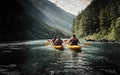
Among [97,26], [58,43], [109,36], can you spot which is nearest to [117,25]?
[109,36]

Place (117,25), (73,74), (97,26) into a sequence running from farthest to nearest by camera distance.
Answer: (97,26), (117,25), (73,74)

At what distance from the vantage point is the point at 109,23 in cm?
13500

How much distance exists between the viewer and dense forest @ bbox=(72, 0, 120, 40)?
410ft

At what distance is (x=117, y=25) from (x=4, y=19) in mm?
96622

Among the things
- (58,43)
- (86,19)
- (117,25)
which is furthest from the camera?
(86,19)

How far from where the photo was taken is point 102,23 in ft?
456

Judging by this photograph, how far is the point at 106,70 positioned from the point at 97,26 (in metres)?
124

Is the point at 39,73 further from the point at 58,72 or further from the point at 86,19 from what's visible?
the point at 86,19

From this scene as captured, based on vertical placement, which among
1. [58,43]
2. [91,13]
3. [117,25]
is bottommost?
[58,43]

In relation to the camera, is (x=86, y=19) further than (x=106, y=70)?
→ Yes

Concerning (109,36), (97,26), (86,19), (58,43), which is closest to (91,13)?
(86,19)

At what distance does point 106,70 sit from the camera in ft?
100

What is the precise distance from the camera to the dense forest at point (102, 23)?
12503cm

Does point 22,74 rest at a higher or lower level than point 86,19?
lower
